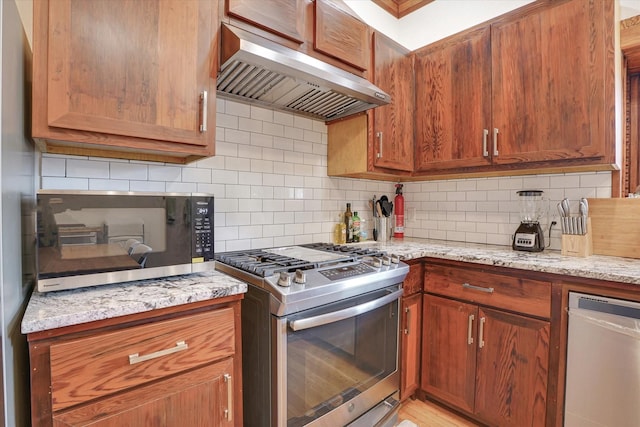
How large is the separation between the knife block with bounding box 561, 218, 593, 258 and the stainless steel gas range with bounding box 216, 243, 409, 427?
0.99 meters

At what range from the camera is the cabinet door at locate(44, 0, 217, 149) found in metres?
1.00

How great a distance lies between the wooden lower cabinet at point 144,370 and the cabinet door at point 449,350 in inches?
47.1

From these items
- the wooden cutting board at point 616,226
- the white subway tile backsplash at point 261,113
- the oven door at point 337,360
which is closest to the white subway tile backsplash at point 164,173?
the white subway tile backsplash at point 261,113

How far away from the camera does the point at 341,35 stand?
173 centimetres

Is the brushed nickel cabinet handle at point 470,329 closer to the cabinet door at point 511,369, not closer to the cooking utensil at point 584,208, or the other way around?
the cabinet door at point 511,369

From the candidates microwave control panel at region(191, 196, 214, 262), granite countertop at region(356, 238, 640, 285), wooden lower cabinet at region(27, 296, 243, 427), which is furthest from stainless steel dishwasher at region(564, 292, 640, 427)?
microwave control panel at region(191, 196, 214, 262)

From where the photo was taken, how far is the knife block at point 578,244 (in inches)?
68.0

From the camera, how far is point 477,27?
1993 mm

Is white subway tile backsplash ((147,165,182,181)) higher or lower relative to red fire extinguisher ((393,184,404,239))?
higher

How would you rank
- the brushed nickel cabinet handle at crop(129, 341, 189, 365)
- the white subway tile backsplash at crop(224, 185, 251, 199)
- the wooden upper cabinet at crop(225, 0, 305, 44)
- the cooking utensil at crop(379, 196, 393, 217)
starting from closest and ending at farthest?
the brushed nickel cabinet handle at crop(129, 341, 189, 365), the wooden upper cabinet at crop(225, 0, 305, 44), the white subway tile backsplash at crop(224, 185, 251, 199), the cooking utensil at crop(379, 196, 393, 217)

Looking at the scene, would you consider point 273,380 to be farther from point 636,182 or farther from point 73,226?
point 636,182

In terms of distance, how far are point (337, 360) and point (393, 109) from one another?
1.60m

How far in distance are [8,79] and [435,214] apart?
247 centimetres

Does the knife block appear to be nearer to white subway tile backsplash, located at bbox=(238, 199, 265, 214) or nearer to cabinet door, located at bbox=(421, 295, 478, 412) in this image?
cabinet door, located at bbox=(421, 295, 478, 412)
